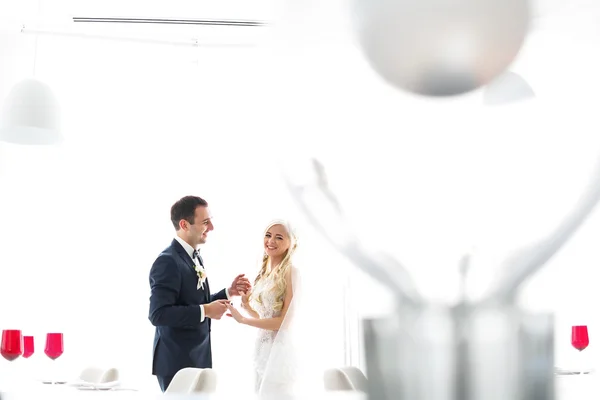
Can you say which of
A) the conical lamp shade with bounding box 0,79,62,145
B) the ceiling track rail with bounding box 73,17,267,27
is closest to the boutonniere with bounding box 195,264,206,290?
the conical lamp shade with bounding box 0,79,62,145

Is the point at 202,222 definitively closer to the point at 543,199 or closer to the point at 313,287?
the point at 313,287

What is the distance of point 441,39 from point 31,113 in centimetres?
287

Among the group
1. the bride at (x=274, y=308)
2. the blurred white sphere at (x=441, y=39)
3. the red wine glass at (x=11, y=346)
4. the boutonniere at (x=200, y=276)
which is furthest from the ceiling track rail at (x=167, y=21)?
the blurred white sphere at (x=441, y=39)

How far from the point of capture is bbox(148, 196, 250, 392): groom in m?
2.60

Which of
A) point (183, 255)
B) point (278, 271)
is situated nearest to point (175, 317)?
point (183, 255)

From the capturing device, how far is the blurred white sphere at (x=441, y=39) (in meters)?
0.33

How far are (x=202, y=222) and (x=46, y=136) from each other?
80cm

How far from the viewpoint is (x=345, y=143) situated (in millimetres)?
354

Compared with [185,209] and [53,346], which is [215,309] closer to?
[185,209]

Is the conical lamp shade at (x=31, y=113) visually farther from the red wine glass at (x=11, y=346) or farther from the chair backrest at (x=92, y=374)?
the chair backrest at (x=92, y=374)

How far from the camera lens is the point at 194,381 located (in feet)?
7.54

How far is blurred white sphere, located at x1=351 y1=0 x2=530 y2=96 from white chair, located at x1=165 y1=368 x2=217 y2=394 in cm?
201

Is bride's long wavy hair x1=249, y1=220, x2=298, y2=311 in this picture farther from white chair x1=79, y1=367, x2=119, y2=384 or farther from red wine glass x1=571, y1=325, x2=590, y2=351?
red wine glass x1=571, y1=325, x2=590, y2=351

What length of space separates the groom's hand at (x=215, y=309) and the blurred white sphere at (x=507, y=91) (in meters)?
2.37
